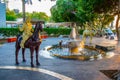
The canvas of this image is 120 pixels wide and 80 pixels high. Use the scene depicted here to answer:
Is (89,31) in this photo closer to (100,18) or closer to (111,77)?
(111,77)

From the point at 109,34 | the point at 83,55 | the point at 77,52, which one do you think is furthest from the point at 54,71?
the point at 109,34

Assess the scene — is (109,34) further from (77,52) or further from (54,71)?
(54,71)

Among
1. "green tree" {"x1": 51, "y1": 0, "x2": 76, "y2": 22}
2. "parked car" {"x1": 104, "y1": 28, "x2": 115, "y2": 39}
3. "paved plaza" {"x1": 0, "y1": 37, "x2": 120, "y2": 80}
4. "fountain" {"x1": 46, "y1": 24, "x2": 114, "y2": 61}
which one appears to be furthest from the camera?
"green tree" {"x1": 51, "y1": 0, "x2": 76, "y2": 22}

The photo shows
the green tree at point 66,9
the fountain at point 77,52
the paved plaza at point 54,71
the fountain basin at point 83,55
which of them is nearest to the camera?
the paved plaza at point 54,71

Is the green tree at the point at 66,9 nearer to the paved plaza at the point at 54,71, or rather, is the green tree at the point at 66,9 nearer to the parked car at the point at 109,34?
the parked car at the point at 109,34

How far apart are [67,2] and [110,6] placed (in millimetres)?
25010

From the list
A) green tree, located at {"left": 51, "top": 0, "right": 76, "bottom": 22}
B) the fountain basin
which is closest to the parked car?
green tree, located at {"left": 51, "top": 0, "right": 76, "bottom": 22}

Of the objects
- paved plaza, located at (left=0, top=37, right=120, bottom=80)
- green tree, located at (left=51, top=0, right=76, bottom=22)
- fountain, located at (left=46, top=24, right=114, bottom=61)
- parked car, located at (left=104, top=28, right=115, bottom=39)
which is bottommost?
parked car, located at (left=104, top=28, right=115, bottom=39)

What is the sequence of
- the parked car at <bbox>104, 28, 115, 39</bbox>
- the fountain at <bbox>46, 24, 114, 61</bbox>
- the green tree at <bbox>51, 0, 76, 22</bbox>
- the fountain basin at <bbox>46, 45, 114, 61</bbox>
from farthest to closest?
the green tree at <bbox>51, 0, 76, 22</bbox>, the parked car at <bbox>104, 28, 115, 39</bbox>, the fountain at <bbox>46, 24, 114, 61</bbox>, the fountain basin at <bbox>46, 45, 114, 61</bbox>

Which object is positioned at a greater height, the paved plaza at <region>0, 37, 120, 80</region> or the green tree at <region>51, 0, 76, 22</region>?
the green tree at <region>51, 0, 76, 22</region>

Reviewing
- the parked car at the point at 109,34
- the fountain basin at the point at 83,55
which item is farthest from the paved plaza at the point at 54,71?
the parked car at the point at 109,34

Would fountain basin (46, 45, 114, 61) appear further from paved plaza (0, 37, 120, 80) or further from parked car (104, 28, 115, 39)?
parked car (104, 28, 115, 39)

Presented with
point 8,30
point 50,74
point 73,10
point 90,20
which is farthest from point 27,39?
point 73,10

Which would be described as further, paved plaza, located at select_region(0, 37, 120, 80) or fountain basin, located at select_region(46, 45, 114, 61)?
fountain basin, located at select_region(46, 45, 114, 61)
